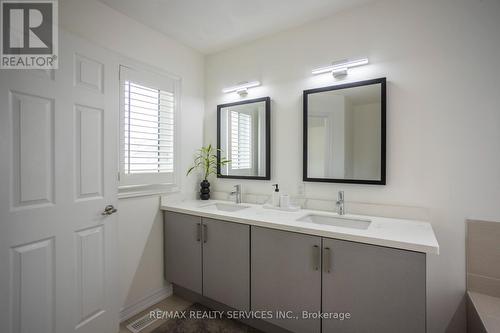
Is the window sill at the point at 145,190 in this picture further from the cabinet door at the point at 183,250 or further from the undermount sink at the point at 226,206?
the undermount sink at the point at 226,206

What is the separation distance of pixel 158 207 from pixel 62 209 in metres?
0.87

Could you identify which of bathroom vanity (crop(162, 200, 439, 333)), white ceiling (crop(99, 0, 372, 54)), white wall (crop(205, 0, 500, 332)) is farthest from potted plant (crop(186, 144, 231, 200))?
white wall (crop(205, 0, 500, 332))

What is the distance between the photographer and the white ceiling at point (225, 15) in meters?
1.84

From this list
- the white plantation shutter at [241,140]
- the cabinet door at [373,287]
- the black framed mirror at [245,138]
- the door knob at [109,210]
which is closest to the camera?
the cabinet door at [373,287]

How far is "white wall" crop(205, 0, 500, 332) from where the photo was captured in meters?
1.51

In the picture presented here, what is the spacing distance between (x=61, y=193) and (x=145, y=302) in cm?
129

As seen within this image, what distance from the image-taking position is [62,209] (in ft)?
4.85

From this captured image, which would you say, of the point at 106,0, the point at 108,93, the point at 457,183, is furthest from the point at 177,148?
the point at 457,183

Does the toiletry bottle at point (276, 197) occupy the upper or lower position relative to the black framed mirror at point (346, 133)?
lower

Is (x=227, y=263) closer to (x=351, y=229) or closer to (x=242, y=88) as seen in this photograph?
(x=351, y=229)

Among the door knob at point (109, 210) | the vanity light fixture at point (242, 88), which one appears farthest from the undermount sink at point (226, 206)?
the vanity light fixture at point (242, 88)

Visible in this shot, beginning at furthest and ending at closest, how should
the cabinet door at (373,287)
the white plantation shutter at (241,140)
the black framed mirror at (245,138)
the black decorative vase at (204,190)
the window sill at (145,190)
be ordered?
the black decorative vase at (204,190) < the white plantation shutter at (241,140) < the black framed mirror at (245,138) < the window sill at (145,190) < the cabinet door at (373,287)

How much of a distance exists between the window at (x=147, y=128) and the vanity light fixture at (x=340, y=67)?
4.71ft

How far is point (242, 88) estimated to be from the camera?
2441 millimetres
